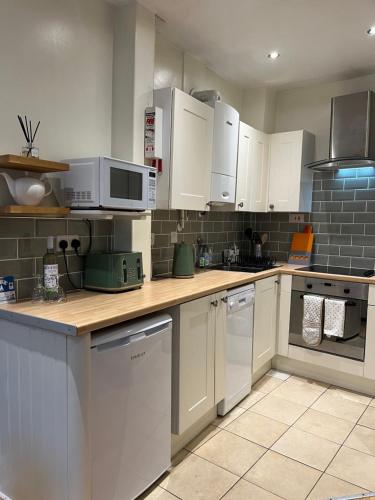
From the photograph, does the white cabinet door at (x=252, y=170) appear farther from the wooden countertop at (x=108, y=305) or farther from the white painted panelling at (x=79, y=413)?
the white painted panelling at (x=79, y=413)

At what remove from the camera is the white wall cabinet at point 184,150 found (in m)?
2.33

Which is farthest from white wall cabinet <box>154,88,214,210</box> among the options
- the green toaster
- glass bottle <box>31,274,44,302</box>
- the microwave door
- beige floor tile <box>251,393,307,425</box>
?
beige floor tile <box>251,393,307,425</box>

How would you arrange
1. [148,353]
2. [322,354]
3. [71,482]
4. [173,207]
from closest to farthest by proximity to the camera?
1. [71,482]
2. [148,353]
3. [173,207]
4. [322,354]

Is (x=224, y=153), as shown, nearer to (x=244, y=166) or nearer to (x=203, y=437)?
(x=244, y=166)

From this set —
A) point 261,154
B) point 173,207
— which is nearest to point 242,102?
point 261,154

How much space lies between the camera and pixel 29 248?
1.89 meters

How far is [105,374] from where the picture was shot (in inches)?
58.4

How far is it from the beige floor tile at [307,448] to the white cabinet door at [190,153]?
1611 millimetres

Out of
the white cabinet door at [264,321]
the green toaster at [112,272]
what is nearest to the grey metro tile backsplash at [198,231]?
the green toaster at [112,272]

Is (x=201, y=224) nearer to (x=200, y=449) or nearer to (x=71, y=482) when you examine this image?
(x=200, y=449)

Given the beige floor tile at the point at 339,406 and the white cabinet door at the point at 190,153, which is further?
the beige floor tile at the point at 339,406

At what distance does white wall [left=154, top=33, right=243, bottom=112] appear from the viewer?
261cm

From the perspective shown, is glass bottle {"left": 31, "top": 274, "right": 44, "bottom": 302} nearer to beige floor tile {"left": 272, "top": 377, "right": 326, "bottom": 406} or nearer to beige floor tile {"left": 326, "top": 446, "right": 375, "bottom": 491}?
beige floor tile {"left": 326, "top": 446, "right": 375, "bottom": 491}

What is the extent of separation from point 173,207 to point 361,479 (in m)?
1.85
